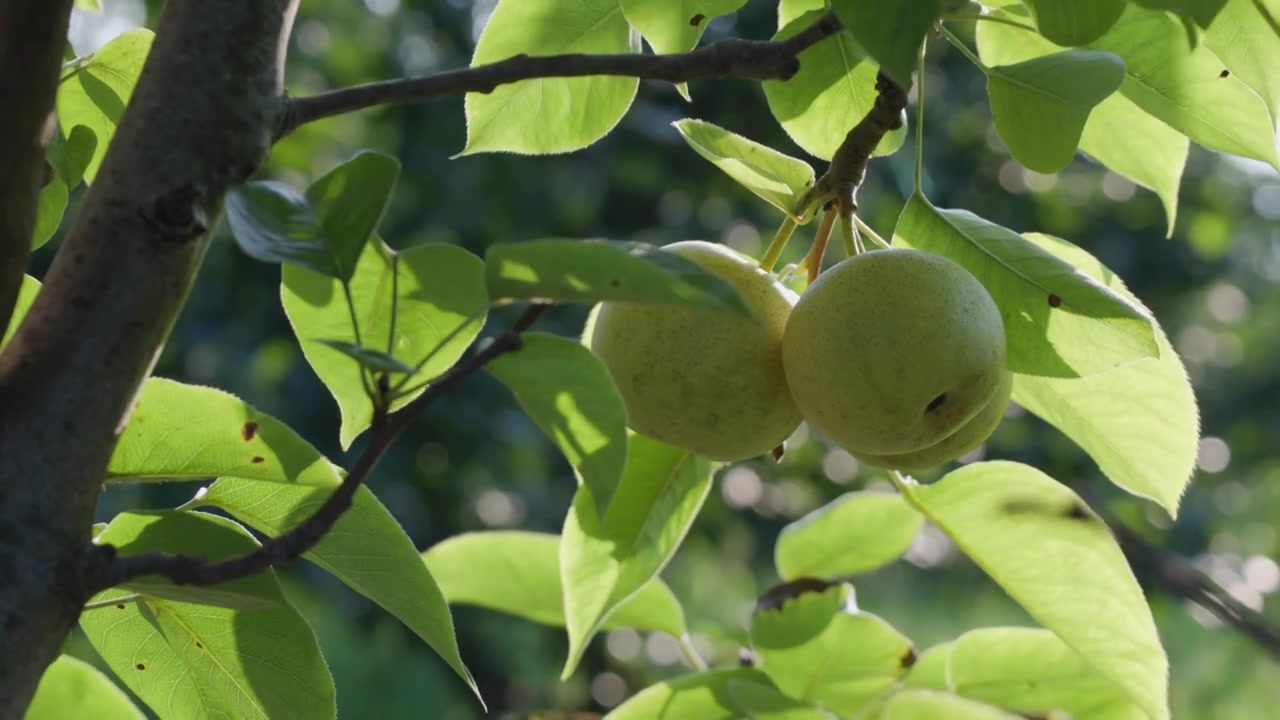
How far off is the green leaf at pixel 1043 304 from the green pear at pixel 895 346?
0.03 metres

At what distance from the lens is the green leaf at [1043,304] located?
0.64m

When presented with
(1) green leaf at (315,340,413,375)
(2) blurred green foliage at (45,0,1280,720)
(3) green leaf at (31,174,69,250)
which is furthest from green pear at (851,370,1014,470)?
(2) blurred green foliage at (45,0,1280,720)

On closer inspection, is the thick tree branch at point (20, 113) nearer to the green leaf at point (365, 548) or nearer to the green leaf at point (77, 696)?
the green leaf at point (365, 548)

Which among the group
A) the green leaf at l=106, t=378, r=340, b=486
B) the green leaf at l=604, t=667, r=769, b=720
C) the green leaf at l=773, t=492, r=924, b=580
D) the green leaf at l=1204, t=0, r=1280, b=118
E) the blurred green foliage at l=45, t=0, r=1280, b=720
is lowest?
the blurred green foliage at l=45, t=0, r=1280, b=720

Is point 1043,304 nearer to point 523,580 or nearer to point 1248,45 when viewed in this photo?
point 1248,45

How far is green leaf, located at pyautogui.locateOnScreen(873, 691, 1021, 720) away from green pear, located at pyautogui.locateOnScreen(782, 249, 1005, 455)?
20 cm

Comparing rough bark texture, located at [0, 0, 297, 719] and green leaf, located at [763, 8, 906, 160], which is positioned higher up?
rough bark texture, located at [0, 0, 297, 719]

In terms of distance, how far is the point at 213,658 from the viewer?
660 millimetres

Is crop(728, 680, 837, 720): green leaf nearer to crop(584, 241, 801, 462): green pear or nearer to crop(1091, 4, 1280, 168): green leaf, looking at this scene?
crop(584, 241, 801, 462): green pear

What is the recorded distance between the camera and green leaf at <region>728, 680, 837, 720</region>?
777mm

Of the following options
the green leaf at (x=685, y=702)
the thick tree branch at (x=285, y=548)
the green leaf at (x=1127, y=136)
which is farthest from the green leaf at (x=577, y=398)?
the green leaf at (x=1127, y=136)

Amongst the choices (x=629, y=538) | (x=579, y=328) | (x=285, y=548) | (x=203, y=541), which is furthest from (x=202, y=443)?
(x=579, y=328)

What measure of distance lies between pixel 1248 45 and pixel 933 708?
1.39 feet

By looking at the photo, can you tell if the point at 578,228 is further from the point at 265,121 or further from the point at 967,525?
the point at 265,121
